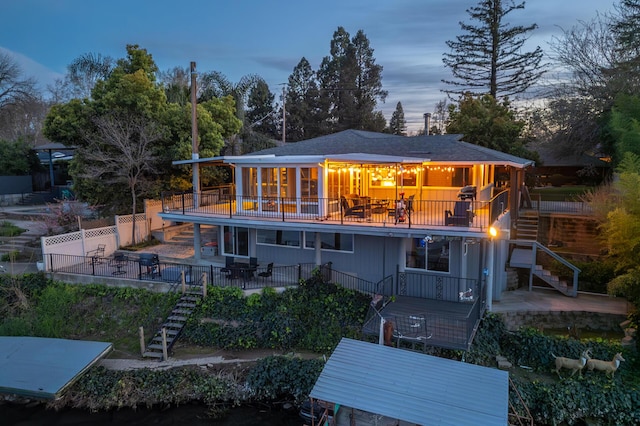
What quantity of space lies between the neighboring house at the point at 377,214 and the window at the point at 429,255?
35 millimetres

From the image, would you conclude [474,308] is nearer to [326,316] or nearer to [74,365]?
[326,316]

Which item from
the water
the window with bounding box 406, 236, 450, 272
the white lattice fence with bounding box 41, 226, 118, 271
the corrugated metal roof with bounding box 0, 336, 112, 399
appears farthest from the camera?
the white lattice fence with bounding box 41, 226, 118, 271

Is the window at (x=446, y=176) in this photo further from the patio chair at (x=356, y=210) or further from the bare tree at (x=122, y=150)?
the bare tree at (x=122, y=150)

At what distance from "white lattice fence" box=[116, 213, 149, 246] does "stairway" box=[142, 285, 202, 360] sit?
282 inches

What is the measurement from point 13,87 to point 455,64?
1720 inches

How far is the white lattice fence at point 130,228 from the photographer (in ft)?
66.6

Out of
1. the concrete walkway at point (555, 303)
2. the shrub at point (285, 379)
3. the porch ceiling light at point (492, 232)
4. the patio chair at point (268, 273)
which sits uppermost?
the porch ceiling light at point (492, 232)

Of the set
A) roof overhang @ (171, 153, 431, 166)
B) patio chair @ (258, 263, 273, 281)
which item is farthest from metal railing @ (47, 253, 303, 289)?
roof overhang @ (171, 153, 431, 166)

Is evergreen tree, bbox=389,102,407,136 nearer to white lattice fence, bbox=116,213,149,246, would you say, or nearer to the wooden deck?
white lattice fence, bbox=116,213,149,246

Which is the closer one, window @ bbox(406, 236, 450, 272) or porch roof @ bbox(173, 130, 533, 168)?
window @ bbox(406, 236, 450, 272)

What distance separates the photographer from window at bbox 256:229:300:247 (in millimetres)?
16594

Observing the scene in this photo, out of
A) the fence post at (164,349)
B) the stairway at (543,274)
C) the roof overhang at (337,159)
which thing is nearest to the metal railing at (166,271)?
the fence post at (164,349)

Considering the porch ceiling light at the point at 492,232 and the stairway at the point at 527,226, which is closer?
the porch ceiling light at the point at 492,232

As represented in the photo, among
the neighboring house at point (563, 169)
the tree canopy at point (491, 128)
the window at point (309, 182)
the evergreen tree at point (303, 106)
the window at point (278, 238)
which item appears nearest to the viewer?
the window at point (309, 182)
